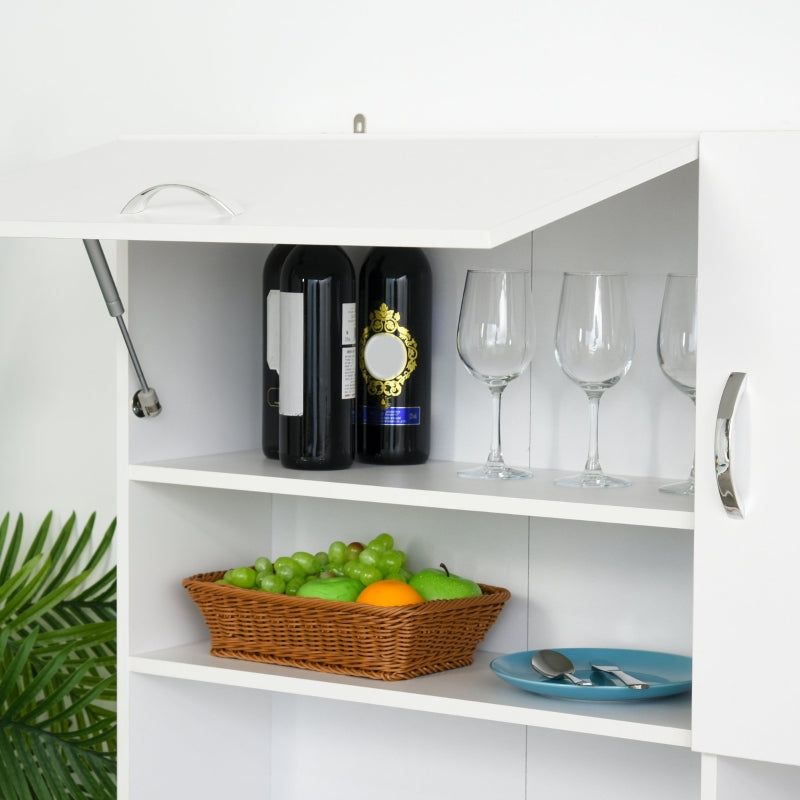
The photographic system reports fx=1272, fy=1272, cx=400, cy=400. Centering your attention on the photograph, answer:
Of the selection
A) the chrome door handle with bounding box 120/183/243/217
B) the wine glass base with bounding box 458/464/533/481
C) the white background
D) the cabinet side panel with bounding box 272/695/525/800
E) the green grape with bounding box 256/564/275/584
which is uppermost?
the white background

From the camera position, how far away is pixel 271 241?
45.5 inches

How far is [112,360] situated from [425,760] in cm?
76

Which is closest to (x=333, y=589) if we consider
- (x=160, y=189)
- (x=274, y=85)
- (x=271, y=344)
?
(x=271, y=344)

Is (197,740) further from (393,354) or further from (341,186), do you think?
(341,186)

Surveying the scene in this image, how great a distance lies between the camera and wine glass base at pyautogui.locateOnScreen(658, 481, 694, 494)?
54.6 inches

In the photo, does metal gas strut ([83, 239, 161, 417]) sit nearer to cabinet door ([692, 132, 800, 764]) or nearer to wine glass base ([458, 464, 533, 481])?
wine glass base ([458, 464, 533, 481])

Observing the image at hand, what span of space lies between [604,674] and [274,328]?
0.56 meters

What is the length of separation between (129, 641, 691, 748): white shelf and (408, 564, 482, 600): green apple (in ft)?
0.29

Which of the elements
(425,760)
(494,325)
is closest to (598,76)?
(494,325)

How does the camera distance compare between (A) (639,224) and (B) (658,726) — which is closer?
(B) (658,726)

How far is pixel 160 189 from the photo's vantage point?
1.29m

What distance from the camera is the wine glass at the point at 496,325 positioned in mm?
1415

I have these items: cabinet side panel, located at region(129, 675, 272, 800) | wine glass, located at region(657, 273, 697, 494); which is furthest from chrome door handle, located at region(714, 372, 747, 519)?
cabinet side panel, located at region(129, 675, 272, 800)

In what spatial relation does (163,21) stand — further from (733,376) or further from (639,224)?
(733,376)
